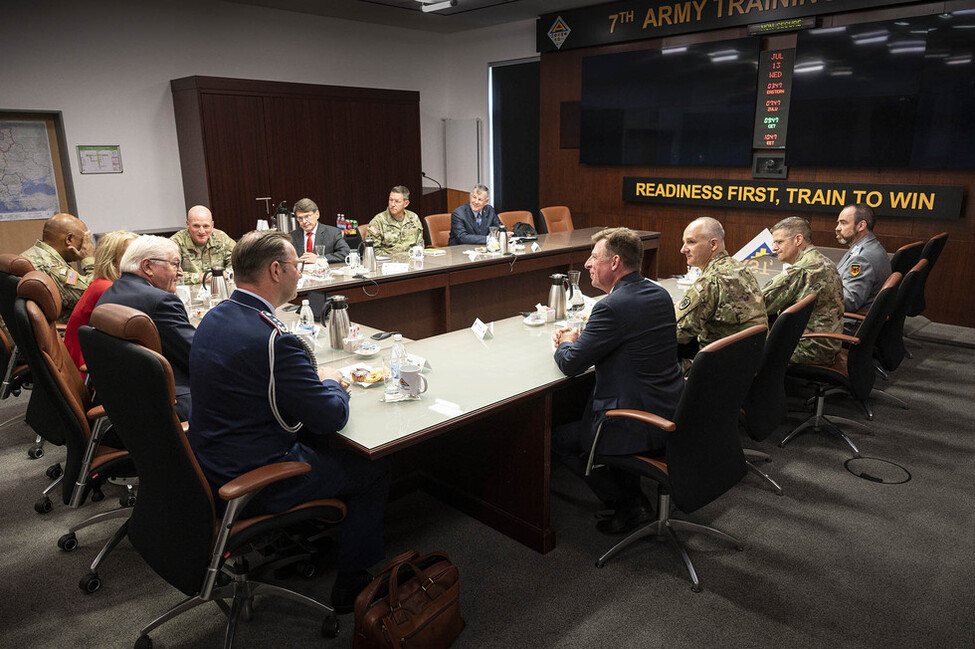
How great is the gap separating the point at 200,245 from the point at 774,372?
12.5 feet

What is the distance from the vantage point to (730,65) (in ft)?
22.0

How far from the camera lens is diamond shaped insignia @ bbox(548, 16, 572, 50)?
26.1 feet

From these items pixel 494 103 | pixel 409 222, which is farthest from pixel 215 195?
pixel 494 103

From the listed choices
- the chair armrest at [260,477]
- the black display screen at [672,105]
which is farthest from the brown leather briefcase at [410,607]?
the black display screen at [672,105]

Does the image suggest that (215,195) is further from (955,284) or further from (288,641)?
(955,284)

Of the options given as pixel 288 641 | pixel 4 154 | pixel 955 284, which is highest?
pixel 4 154

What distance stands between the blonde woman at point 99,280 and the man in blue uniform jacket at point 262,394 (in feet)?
3.71

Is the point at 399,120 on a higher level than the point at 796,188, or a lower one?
higher

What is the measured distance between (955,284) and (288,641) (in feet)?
20.3

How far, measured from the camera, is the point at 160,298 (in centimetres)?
252

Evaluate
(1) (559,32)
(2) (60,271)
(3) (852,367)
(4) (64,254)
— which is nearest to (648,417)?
(3) (852,367)

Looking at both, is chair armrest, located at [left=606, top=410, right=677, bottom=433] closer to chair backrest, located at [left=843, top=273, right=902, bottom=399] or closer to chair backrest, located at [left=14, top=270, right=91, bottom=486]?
chair backrest, located at [left=843, top=273, right=902, bottom=399]

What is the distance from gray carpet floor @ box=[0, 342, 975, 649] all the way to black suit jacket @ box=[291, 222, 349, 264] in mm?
2450

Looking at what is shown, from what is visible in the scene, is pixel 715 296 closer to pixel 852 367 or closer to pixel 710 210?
pixel 852 367
